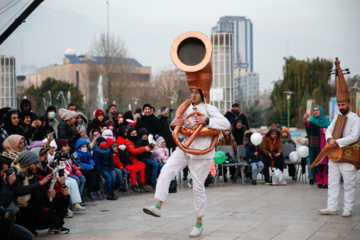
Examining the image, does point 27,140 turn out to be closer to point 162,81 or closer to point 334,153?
point 334,153

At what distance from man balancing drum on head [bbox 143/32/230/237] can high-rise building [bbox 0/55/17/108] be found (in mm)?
26626

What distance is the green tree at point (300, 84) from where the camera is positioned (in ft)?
152

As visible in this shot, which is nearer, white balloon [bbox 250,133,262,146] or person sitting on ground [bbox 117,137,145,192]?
person sitting on ground [bbox 117,137,145,192]

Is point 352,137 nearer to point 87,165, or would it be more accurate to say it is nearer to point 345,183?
point 345,183

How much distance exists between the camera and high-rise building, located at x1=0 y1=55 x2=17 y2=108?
31984mm

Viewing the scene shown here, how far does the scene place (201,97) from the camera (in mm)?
7410

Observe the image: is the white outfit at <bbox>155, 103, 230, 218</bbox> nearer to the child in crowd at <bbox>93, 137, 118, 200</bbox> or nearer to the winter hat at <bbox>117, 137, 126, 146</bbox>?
the child in crowd at <bbox>93, 137, 118, 200</bbox>

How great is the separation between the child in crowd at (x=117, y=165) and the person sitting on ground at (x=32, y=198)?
3529 millimetres

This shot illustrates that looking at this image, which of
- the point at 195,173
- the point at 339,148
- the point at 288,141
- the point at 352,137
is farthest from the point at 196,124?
the point at 288,141

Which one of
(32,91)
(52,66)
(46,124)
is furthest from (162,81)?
(46,124)

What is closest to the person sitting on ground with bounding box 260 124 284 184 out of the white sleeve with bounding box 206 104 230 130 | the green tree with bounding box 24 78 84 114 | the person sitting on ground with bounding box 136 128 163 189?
the person sitting on ground with bounding box 136 128 163 189

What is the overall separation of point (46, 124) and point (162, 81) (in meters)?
51.8

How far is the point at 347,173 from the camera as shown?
848cm

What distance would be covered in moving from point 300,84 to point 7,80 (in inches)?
1084
